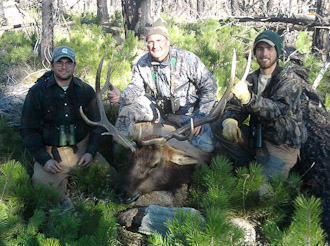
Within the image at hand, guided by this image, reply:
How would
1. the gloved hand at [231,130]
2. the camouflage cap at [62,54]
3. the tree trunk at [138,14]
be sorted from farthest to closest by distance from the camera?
the tree trunk at [138,14]
the camouflage cap at [62,54]
the gloved hand at [231,130]

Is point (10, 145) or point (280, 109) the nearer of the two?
point (280, 109)

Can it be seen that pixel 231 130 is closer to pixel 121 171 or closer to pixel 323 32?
pixel 121 171

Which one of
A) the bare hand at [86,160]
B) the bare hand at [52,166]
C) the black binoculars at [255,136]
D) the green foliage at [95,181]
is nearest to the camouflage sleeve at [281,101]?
the black binoculars at [255,136]

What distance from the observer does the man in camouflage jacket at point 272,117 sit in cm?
352

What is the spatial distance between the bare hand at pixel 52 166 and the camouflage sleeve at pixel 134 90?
1381 millimetres

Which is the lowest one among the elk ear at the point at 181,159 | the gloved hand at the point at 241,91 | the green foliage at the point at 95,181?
the green foliage at the point at 95,181

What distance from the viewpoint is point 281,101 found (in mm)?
3529

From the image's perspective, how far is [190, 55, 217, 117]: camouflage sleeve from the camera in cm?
453

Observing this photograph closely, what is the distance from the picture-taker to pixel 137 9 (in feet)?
27.6

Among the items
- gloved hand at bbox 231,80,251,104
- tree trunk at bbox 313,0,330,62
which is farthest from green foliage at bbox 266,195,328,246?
tree trunk at bbox 313,0,330,62

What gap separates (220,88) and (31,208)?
374 cm

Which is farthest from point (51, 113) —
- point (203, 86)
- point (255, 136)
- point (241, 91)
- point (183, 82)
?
point (255, 136)

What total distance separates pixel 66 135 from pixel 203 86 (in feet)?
6.41

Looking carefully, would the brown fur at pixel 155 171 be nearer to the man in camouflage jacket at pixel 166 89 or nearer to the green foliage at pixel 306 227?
the man in camouflage jacket at pixel 166 89
